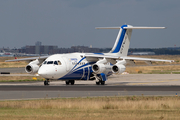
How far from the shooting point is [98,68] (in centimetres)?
4341

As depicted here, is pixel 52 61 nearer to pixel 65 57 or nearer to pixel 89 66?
pixel 65 57

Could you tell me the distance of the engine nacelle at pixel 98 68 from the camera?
1704 inches

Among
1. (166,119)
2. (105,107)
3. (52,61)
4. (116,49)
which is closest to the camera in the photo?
(166,119)

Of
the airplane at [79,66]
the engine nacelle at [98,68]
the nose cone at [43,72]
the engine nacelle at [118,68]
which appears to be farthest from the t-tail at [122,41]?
the nose cone at [43,72]

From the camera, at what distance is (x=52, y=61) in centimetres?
4159

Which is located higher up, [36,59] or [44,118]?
[36,59]

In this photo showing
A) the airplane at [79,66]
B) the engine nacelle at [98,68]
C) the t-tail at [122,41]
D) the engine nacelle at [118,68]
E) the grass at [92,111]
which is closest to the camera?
the grass at [92,111]

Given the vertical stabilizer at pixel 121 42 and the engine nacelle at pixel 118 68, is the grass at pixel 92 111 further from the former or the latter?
the vertical stabilizer at pixel 121 42

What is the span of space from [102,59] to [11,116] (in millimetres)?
29765

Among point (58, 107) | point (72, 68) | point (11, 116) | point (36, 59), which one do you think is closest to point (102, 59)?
point (72, 68)

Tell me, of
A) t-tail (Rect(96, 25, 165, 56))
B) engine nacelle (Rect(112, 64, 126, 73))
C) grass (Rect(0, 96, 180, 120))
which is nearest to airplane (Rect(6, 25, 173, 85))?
engine nacelle (Rect(112, 64, 126, 73))

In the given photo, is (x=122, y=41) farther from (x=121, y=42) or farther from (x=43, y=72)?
(x=43, y=72)

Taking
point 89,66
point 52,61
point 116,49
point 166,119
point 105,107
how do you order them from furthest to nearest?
point 116,49
point 89,66
point 52,61
point 105,107
point 166,119

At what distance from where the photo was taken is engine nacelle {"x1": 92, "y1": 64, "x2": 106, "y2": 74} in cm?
4328
